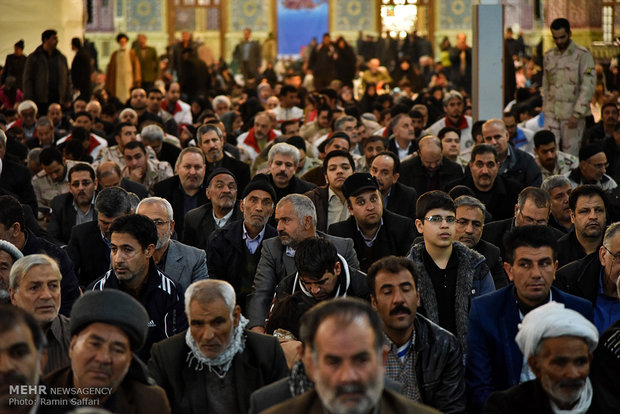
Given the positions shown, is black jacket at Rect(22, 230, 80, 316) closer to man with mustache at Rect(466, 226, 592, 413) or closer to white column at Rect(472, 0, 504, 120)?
man with mustache at Rect(466, 226, 592, 413)

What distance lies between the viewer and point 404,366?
4738mm

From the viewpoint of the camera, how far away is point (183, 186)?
9.04m

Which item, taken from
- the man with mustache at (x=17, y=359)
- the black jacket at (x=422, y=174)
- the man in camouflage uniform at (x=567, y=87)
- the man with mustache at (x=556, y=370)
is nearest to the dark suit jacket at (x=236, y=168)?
the black jacket at (x=422, y=174)

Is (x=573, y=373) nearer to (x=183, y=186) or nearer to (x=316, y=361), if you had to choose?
(x=316, y=361)

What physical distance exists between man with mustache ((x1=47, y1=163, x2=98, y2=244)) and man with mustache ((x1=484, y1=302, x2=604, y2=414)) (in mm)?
5095

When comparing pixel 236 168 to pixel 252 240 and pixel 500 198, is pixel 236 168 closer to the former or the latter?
pixel 500 198

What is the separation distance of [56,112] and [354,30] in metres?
18.3

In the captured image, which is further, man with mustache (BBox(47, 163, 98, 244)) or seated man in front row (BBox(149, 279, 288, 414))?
man with mustache (BBox(47, 163, 98, 244))

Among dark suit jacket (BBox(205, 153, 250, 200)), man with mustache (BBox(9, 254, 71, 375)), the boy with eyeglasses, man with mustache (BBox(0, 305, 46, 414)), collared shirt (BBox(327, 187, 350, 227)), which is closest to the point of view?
man with mustache (BBox(0, 305, 46, 414))

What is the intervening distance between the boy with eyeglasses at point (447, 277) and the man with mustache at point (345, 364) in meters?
2.34

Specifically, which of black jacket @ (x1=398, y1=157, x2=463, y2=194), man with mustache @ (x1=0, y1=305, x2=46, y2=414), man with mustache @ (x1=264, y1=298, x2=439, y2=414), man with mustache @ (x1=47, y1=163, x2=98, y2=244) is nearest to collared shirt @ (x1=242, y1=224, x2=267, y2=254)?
man with mustache @ (x1=47, y1=163, x2=98, y2=244)

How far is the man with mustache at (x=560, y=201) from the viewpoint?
7.86 m

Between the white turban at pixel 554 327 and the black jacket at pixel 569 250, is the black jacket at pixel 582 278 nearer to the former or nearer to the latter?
the black jacket at pixel 569 250

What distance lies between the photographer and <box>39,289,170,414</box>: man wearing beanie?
384 cm
